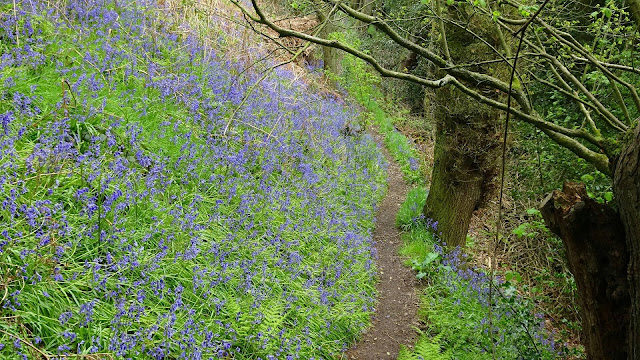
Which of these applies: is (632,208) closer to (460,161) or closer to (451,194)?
(460,161)

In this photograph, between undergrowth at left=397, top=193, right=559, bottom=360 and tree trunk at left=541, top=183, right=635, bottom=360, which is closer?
tree trunk at left=541, top=183, right=635, bottom=360

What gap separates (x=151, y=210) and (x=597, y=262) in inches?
128

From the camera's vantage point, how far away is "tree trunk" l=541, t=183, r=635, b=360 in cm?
273

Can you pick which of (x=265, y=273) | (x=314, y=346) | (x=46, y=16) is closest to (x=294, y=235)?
(x=265, y=273)

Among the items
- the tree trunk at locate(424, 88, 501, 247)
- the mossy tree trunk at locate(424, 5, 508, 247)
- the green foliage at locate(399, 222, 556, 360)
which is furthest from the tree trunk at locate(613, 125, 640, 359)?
the tree trunk at locate(424, 88, 501, 247)

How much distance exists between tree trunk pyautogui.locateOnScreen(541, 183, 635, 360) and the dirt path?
2192mm

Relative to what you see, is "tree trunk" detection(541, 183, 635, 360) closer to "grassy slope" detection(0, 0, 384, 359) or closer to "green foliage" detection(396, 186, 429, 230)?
"grassy slope" detection(0, 0, 384, 359)

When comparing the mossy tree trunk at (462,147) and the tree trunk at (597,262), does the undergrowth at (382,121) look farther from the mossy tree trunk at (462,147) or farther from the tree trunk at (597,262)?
the tree trunk at (597,262)

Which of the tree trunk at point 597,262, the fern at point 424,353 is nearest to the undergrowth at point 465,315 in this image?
the fern at point 424,353

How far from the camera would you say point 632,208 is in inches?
96.0

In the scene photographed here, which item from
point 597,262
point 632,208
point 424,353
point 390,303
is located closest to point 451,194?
point 390,303

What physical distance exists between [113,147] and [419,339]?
3721mm

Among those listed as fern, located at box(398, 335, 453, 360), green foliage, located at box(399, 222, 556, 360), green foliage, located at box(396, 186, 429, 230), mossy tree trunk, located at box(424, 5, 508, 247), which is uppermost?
mossy tree trunk, located at box(424, 5, 508, 247)

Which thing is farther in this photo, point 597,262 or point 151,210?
point 151,210
